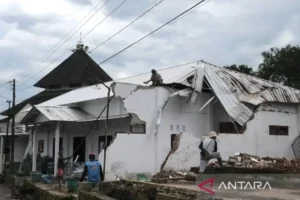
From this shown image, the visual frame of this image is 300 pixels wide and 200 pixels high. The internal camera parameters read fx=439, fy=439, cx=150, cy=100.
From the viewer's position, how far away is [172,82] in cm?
2028

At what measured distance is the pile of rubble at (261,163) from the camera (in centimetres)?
1539

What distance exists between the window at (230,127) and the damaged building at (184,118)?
0.05 m

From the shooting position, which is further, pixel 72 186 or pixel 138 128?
pixel 138 128

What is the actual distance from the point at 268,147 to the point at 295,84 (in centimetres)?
2309

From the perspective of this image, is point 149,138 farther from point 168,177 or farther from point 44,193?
point 44,193

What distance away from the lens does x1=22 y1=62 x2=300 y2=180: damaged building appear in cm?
1922

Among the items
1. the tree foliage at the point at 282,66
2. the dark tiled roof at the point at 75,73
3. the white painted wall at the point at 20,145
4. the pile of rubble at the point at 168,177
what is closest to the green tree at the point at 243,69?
the tree foliage at the point at 282,66

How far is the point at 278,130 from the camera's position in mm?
21906

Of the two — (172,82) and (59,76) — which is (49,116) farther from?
(59,76)

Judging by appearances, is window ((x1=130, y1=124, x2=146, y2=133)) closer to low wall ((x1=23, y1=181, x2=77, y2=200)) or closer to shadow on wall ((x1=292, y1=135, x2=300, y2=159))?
low wall ((x1=23, y1=181, x2=77, y2=200))

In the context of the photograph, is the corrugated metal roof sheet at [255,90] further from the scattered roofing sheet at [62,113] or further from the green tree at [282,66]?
the green tree at [282,66]

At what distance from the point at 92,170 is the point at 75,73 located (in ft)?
98.2

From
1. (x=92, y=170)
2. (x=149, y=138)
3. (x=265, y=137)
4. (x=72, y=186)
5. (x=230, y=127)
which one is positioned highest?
(x=230, y=127)

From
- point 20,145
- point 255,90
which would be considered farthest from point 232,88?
point 20,145
